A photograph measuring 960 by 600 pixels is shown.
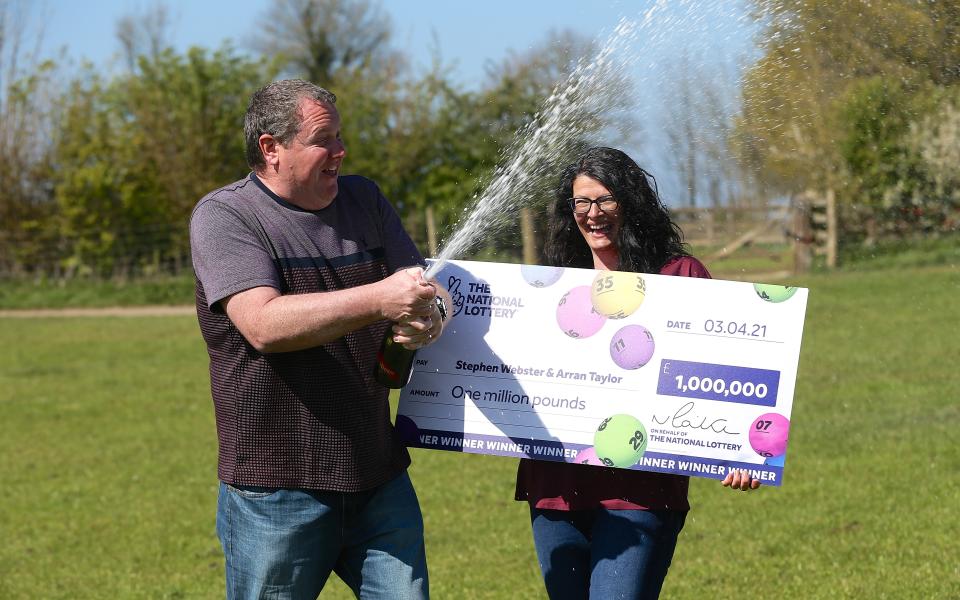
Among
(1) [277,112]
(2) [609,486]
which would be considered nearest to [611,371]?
(2) [609,486]

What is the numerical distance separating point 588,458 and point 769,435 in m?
0.55

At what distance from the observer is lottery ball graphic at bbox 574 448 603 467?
12.1 feet

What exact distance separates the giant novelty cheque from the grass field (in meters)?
2.57

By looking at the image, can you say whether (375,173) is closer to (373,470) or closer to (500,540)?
(500,540)

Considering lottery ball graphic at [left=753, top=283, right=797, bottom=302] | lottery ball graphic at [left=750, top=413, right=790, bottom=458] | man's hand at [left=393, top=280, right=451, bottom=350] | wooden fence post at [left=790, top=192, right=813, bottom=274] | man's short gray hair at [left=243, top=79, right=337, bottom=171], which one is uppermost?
wooden fence post at [left=790, top=192, right=813, bottom=274]

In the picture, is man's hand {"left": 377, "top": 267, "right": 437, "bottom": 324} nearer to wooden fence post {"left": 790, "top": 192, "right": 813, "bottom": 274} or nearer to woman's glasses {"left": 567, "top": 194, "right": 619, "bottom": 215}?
woman's glasses {"left": 567, "top": 194, "right": 619, "bottom": 215}


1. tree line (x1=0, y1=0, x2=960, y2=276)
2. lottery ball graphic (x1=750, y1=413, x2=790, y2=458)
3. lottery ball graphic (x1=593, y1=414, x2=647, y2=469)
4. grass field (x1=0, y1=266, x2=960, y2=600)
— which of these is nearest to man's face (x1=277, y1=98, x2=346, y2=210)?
lottery ball graphic (x1=593, y1=414, x2=647, y2=469)

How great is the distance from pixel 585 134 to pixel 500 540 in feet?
12.1

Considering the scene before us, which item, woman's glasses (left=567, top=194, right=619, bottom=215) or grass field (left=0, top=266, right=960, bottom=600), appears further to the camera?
grass field (left=0, top=266, right=960, bottom=600)

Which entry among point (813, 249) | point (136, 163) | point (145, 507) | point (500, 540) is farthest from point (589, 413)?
point (136, 163)

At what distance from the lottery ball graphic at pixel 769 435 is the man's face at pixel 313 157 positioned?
4.77ft

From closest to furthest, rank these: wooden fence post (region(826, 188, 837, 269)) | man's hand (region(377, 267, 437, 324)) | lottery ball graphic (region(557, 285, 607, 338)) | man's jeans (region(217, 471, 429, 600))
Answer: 1. man's hand (region(377, 267, 437, 324))
2. man's jeans (region(217, 471, 429, 600))
3. lottery ball graphic (region(557, 285, 607, 338))
4. wooden fence post (region(826, 188, 837, 269))

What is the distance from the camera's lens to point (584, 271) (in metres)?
3.79

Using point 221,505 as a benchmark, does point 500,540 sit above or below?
below
